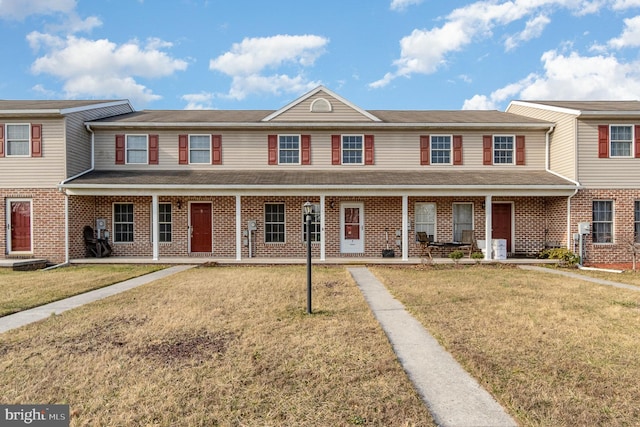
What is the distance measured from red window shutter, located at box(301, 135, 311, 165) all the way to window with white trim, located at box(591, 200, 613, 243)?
10.6m

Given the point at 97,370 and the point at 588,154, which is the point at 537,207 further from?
the point at 97,370

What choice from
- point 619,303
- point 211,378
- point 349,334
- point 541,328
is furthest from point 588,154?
point 211,378

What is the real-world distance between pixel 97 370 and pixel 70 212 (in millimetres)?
11696

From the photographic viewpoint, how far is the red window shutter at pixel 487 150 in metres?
15.5

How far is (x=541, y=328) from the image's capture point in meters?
5.73

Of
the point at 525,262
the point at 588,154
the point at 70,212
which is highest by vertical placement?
the point at 588,154

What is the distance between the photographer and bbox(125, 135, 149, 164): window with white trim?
608 inches

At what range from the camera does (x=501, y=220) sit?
15.4 meters

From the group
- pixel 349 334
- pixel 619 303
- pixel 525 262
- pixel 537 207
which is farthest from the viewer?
pixel 537 207

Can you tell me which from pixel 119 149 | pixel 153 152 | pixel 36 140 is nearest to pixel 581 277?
pixel 153 152

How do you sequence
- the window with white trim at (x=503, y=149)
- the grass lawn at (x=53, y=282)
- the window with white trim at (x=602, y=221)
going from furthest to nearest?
the window with white trim at (x=503, y=149), the window with white trim at (x=602, y=221), the grass lawn at (x=53, y=282)

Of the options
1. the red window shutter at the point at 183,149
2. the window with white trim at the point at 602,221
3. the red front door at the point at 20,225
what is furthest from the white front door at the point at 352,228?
the red front door at the point at 20,225

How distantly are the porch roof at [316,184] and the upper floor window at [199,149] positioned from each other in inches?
50.9

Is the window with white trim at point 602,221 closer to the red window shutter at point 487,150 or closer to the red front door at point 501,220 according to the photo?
the red front door at point 501,220
